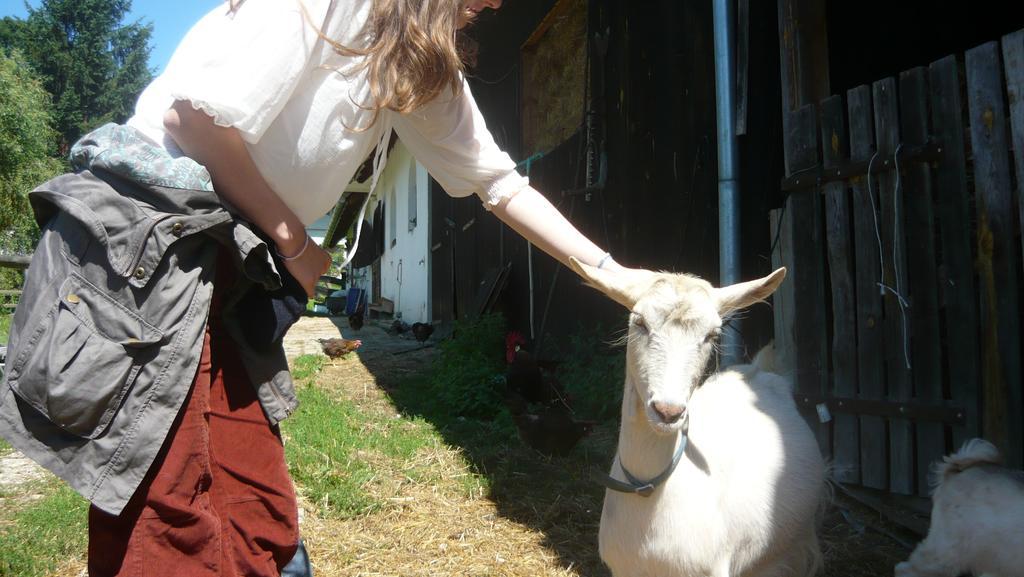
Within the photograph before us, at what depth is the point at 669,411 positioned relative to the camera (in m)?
1.89

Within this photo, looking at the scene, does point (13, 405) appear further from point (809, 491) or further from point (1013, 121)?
point (1013, 121)

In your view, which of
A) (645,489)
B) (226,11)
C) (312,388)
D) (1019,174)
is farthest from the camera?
(312,388)

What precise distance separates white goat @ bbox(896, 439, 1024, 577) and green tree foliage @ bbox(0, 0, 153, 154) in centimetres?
4733

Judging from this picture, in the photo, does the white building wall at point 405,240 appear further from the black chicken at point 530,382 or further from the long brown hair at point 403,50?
the long brown hair at point 403,50

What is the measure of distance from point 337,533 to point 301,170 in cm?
263

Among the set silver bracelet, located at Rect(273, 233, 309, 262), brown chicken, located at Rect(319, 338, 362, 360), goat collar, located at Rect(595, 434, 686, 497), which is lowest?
goat collar, located at Rect(595, 434, 686, 497)

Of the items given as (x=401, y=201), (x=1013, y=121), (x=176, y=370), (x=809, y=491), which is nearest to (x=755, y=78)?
(x=1013, y=121)

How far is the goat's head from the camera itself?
1948 mm

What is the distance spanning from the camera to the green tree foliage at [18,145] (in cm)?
1652

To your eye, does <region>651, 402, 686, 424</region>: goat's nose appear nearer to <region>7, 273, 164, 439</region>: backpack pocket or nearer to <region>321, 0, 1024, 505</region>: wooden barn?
<region>321, 0, 1024, 505</region>: wooden barn

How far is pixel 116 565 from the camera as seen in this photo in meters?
1.29

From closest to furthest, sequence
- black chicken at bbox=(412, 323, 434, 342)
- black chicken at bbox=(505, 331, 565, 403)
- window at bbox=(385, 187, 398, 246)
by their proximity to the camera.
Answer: black chicken at bbox=(505, 331, 565, 403) < black chicken at bbox=(412, 323, 434, 342) < window at bbox=(385, 187, 398, 246)

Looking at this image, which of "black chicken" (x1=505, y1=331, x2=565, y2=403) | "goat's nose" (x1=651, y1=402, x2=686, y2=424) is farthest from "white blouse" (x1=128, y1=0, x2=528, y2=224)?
"black chicken" (x1=505, y1=331, x2=565, y2=403)

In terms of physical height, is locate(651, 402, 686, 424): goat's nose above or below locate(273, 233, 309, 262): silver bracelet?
below
